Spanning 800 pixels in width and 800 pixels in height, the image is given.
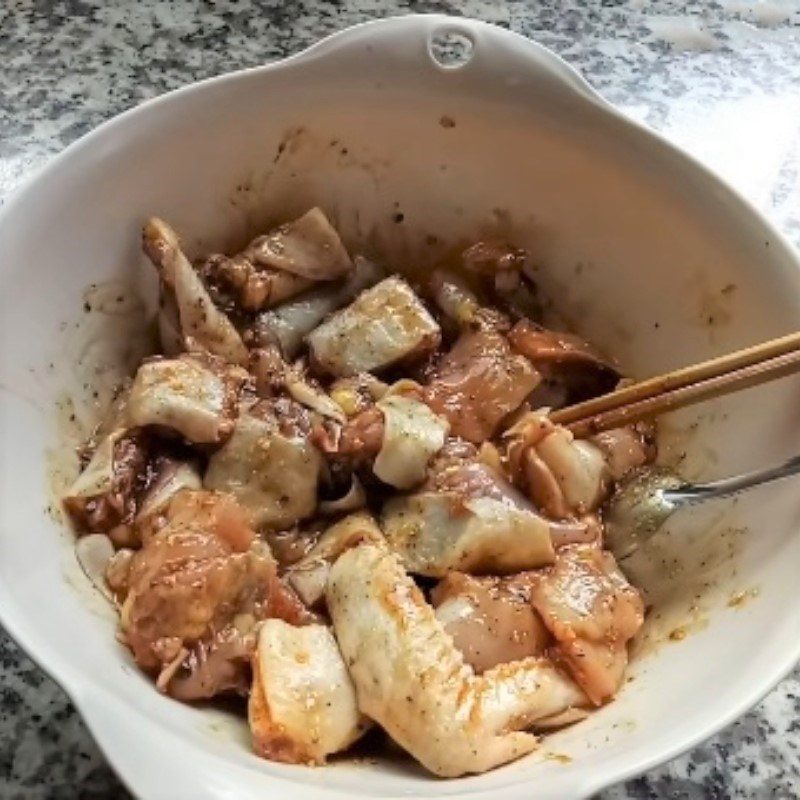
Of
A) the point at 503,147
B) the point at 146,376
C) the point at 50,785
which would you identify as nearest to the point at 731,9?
the point at 503,147

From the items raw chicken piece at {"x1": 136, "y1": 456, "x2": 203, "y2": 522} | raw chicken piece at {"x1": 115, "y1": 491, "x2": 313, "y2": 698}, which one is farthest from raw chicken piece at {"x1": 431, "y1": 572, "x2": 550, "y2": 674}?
raw chicken piece at {"x1": 136, "y1": 456, "x2": 203, "y2": 522}

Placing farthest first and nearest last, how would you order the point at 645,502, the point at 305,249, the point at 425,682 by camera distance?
the point at 305,249
the point at 645,502
the point at 425,682

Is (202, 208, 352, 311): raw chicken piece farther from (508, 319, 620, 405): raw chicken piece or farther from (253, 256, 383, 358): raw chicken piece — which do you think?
(508, 319, 620, 405): raw chicken piece

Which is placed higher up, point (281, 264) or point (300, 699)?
point (281, 264)

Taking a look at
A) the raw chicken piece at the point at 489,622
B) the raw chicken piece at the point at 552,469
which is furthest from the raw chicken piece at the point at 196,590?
the raw chicken piece at the point at 552,469

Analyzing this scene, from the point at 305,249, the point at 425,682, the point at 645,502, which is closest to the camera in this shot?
the point at 425,682

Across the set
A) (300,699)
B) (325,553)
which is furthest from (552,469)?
(300,699)

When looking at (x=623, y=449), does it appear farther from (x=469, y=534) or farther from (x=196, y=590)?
(x=196, y=590)
